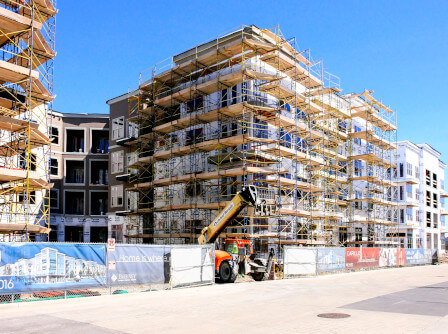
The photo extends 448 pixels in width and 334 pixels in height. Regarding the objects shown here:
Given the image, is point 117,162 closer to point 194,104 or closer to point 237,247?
point 194,104

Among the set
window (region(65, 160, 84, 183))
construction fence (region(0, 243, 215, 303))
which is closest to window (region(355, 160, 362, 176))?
window (region(65, 160, 84, 183))

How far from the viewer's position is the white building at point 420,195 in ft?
194

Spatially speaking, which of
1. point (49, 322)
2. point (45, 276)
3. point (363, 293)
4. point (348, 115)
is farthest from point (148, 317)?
point (348, 115)

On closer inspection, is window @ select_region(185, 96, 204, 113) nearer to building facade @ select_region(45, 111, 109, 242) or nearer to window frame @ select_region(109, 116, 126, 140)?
window frame @ select_region(109, 116, 126, 140)

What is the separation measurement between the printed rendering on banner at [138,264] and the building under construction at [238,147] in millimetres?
7766

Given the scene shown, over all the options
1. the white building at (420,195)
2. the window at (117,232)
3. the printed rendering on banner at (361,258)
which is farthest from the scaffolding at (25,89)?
the white building at (420,195)

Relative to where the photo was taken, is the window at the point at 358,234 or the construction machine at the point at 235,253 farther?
the window at the point at 358,234

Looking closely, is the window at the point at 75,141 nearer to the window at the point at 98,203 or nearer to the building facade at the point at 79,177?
the building facade at the point at 79,177

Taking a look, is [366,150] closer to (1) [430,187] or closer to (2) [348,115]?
(2) [348,115]

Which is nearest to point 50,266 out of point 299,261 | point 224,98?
point 299,261

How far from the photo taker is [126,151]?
1858 inches

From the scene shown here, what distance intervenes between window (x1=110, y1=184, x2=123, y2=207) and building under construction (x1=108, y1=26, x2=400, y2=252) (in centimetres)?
17

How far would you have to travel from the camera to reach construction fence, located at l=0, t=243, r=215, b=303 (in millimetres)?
15602

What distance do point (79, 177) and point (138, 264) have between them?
40.0 m
